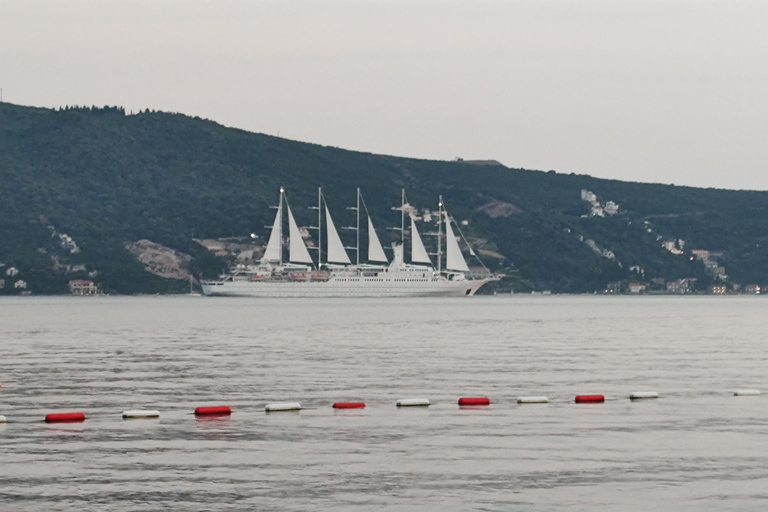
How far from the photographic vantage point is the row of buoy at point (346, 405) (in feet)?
106

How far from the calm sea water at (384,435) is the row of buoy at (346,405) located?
1.10 feet

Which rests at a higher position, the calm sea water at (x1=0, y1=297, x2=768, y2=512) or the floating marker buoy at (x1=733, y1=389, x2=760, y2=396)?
the floating marker buoy at (x1=733, y1=389, x2=760, y2=396)

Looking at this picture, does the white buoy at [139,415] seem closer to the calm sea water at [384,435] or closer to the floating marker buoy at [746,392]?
the calm sea water at [384,435]

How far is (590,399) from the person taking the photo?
123 ft

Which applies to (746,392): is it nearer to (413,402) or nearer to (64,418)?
(413,402)

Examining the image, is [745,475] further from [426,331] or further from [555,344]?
[426,331]

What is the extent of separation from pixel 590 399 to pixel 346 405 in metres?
6.77

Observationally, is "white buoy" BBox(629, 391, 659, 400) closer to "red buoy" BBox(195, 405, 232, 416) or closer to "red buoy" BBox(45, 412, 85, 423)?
"red buoy" BBox(195, 405, 232, 416)

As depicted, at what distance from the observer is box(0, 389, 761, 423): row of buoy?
1268 inches

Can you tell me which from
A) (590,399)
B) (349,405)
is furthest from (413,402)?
(590,399)

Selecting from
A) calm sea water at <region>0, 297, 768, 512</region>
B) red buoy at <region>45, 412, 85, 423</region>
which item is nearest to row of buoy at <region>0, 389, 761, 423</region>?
red buoy at <region>45, 412, 85, 423</region>

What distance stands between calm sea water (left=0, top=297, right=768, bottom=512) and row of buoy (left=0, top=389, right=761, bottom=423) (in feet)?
1.10

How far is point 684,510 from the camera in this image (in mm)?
21016

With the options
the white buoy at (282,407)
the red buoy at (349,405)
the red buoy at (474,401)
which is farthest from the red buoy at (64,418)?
the red buoy at (474,401)
